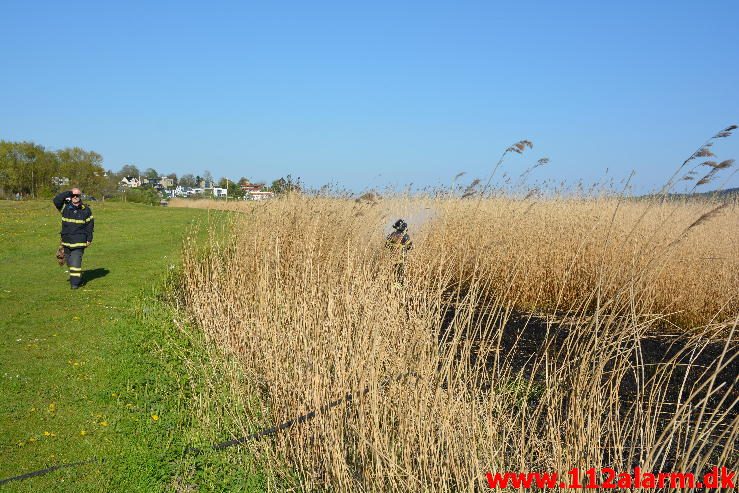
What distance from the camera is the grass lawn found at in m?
4.42

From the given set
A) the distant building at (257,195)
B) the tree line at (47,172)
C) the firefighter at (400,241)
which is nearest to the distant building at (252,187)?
the distant building at (257,195)

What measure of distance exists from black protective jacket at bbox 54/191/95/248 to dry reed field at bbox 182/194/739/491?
2.15 metres

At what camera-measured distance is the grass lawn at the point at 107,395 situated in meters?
4.42

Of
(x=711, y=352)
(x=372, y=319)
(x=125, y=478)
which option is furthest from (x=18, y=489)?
(x=711, y=352)

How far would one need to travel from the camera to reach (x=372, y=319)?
460 centimetres

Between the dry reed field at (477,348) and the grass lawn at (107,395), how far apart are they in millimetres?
422

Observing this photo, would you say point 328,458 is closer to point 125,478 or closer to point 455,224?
point 125,478

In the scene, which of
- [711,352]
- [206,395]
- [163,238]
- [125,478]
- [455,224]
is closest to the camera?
[125,478]

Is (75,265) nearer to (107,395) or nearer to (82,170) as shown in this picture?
(107,395)

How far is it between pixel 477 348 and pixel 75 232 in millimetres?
7267

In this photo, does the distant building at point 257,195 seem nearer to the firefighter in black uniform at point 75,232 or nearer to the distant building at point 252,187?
the distant building at point 252,187

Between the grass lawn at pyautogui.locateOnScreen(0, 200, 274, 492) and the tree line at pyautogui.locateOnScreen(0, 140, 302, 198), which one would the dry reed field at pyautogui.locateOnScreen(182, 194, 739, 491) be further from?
the tree line at pyautogui.locateOnScreen(0, 140, 302, 198)

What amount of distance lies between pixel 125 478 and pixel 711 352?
6382 millimetres

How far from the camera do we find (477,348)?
23.6 ft
